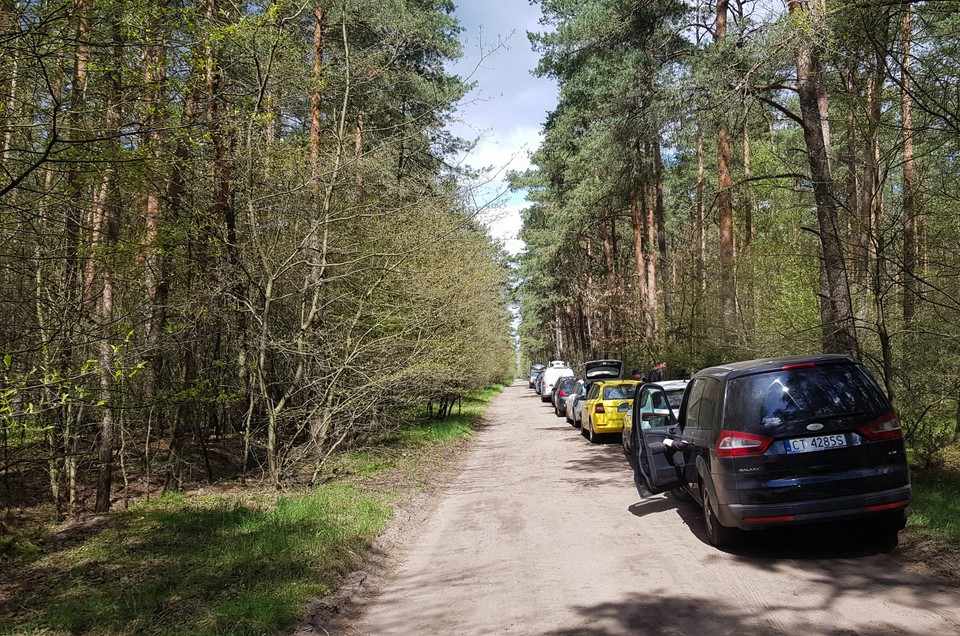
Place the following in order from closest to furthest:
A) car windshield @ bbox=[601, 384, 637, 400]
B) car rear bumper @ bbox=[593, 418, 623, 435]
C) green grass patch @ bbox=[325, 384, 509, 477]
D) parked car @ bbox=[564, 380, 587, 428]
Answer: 1. green grass patch @ bbox=[325, 384, 509, 477]
2. car rear bumper @ bbox=[593, 418, 623, 435]
3. car windshield @ bbox=[601, 384, 637, 400]
4. parked car @ bbox=[564, 380, 587, 428]

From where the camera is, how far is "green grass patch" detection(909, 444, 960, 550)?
567 centimetres

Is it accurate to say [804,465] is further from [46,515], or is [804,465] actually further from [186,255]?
[46,515]

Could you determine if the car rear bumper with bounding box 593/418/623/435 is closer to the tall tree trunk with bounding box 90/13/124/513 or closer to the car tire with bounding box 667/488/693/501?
the car tire with bounding box 667/488/693/501

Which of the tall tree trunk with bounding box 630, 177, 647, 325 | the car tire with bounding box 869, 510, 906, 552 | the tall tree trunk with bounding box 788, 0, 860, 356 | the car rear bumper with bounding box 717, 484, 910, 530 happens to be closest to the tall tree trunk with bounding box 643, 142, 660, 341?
the tall tree trunk with bounding box 630, 177, 647, 325

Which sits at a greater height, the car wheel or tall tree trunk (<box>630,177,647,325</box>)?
tall tree trunk (<box>630,177,647,325</box>)

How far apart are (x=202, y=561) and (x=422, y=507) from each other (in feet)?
12.5

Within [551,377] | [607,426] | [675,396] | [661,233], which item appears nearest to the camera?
[675,396]

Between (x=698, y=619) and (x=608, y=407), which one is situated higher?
(x=608, y=407)

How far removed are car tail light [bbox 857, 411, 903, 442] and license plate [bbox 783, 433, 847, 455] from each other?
7.8 inches

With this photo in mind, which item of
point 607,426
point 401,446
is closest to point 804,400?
point 607,426

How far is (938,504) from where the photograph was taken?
652 centimetres

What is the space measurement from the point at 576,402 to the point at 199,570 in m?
16.1

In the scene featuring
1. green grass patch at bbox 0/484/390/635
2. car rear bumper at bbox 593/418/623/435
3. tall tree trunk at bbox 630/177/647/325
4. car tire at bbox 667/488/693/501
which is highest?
tall tree trunk at bbox 630/177/647/325

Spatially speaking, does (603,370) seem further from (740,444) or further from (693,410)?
(740,444)
